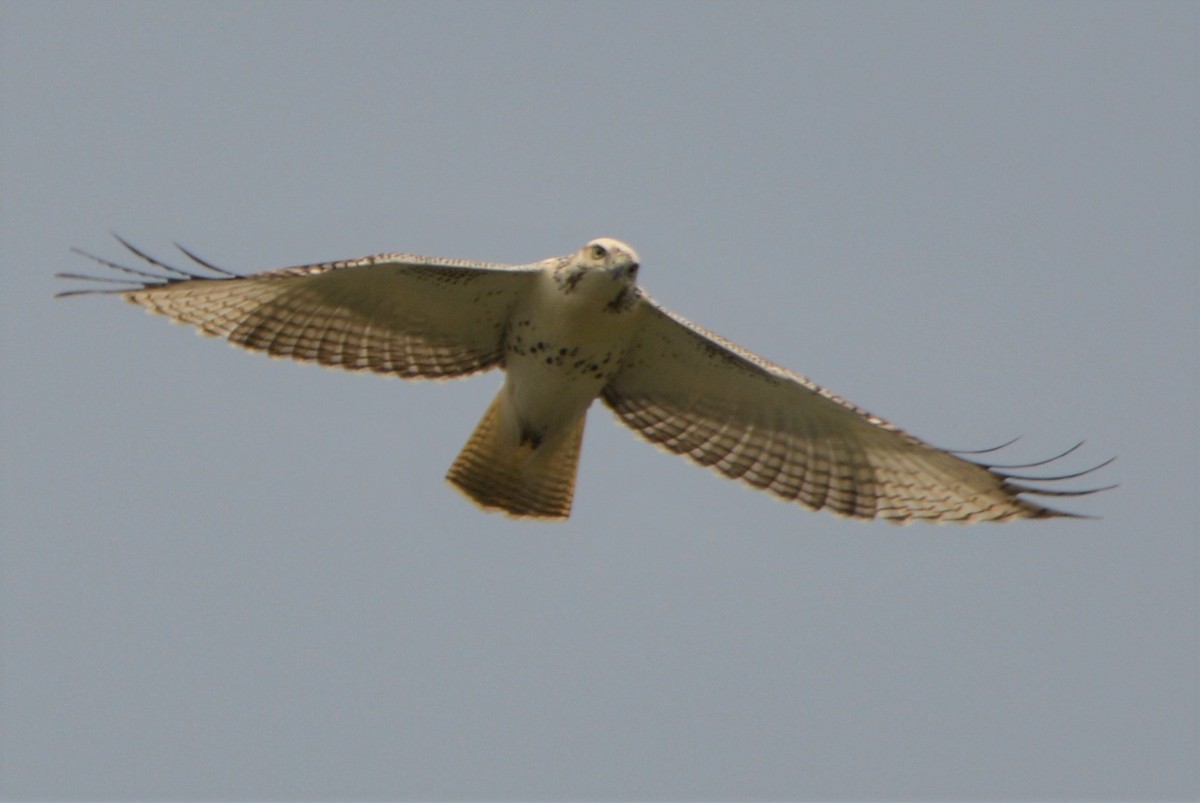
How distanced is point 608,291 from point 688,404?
1788 millimetres

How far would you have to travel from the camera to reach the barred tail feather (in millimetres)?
15508

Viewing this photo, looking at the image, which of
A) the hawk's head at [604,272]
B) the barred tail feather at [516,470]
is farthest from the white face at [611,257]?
the barred tail feather at [516,470]

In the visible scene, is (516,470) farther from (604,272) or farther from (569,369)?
(604,272)

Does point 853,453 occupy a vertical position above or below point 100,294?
above

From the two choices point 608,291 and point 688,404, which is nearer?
point 608,291

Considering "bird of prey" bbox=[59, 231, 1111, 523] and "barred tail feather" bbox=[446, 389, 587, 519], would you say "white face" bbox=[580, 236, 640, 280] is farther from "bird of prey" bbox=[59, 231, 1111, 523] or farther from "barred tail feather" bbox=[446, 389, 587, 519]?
"barred tail feather" bbox=[446, 389, 587, 519]

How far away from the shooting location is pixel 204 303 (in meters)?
14.7

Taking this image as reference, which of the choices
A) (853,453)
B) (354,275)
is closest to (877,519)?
(853,453)

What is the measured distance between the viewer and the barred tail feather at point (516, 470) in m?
15.5

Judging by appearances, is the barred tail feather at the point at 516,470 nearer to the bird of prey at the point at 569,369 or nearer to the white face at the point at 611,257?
the bird of prey at the point at 569,369

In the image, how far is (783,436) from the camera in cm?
1559

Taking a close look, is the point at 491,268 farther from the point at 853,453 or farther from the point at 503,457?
the point at 853,453

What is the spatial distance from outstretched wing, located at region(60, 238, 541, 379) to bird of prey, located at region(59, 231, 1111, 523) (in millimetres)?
12

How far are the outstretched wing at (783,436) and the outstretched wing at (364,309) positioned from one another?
107 centimetres
